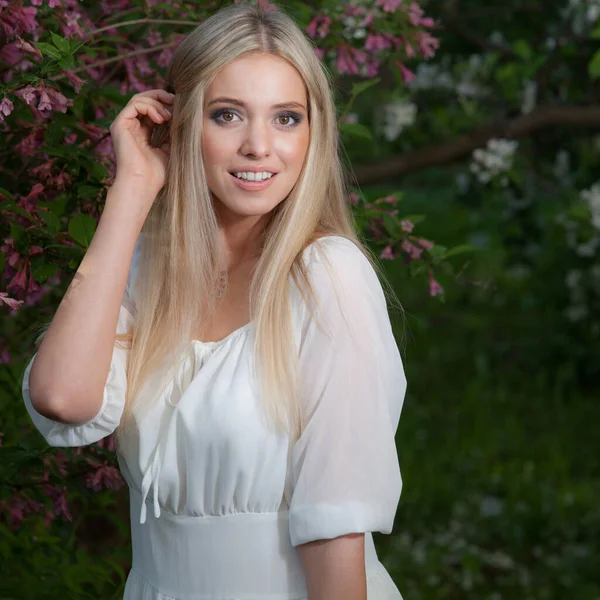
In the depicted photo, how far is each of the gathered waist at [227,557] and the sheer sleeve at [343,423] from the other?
0.29ft

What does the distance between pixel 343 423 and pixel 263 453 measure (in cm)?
16

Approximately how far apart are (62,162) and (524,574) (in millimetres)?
3332

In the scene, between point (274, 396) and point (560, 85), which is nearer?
point (274, 396)

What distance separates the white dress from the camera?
1.85 meters

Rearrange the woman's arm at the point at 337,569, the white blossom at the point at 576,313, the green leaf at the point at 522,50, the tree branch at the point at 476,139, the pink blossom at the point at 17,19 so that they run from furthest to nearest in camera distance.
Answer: the white blossom at the point at 576,313, the tree branch at the point at 476,139, the green leaf at the point at 522,50, the pink blossom at the point at 17,19, the woman's arm at the point at 337,569

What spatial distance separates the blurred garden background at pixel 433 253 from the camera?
8.05 feet

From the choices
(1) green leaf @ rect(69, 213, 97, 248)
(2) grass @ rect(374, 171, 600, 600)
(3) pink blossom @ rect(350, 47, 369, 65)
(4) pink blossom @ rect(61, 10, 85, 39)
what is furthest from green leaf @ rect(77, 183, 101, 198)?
(2) grass @ rect(374, 171, 600, 600)

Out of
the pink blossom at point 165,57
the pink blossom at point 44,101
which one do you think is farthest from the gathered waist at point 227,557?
the pink blossom at point 165,57

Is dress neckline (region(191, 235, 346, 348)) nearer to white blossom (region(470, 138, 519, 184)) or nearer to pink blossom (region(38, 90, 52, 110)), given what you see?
pink blossom (region(38, 90, 52, 110))

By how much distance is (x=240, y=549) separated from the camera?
1963 mm

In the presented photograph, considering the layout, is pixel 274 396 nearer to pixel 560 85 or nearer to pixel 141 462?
pixel 141 462

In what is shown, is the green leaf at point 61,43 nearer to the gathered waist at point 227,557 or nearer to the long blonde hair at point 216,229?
the long blonde hair at point 216,229

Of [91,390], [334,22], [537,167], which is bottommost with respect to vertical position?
[91,390]

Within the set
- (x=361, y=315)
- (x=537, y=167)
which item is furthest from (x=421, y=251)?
(x=537, y=167)
